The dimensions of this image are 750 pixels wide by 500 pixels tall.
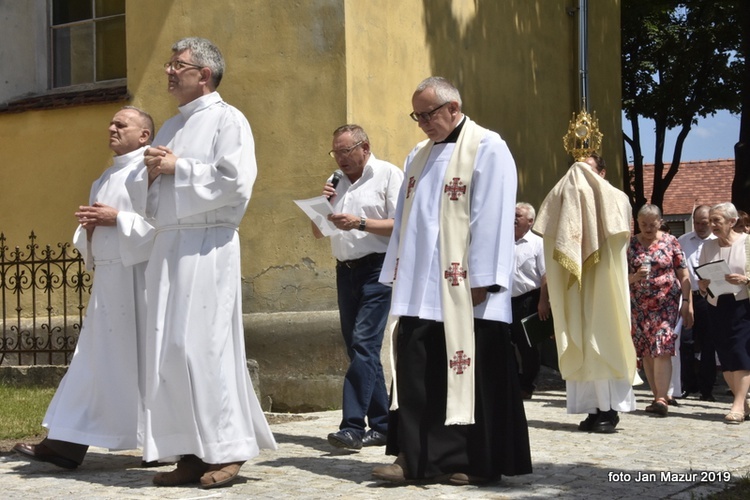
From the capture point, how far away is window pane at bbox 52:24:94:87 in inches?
529

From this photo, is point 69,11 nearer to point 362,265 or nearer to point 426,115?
point 362,265

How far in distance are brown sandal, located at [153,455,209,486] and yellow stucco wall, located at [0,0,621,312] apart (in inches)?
182

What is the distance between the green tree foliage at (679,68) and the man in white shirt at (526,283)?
16.3 metres

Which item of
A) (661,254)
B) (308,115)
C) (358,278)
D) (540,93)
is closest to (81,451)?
(358,278)

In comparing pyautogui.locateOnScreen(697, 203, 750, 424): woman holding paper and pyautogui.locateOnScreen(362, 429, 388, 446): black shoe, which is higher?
pyautogui.locateOnScreen(697, 203, 750, 424): woman holding paper

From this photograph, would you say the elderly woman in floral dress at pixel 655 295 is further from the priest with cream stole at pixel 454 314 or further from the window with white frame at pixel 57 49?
the window with white frame at pixel 57 49

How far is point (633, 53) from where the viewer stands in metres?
29.5

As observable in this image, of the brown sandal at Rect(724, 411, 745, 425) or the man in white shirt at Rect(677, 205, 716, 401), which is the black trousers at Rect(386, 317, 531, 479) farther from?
the man in white shirt at Rect(677, 205, 716, 401)

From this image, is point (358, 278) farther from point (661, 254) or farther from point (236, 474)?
point (661, 254)

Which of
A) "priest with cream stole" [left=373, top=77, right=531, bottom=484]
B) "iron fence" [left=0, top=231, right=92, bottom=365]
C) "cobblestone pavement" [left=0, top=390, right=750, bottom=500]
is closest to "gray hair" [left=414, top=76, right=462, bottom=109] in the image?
"priest with cream stole" [left=373, top=77, right=531, bottom=484]

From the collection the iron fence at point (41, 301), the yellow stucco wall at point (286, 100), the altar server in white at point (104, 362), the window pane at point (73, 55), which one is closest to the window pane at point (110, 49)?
the window pane at point (73, 55)

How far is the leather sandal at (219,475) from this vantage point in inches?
256

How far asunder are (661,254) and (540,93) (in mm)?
5233

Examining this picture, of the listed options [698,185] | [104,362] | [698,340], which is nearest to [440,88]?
[104,362]
